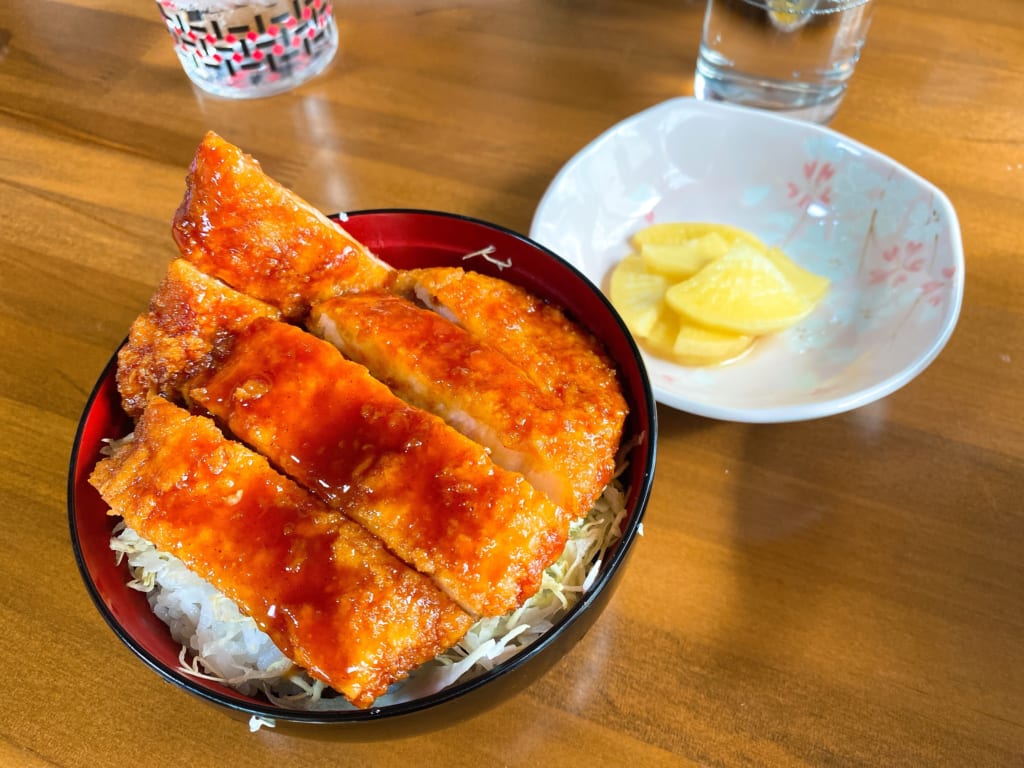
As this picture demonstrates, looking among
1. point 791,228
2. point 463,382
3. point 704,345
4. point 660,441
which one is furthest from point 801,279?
point 463,382

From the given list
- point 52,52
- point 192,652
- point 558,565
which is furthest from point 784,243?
point 52,52

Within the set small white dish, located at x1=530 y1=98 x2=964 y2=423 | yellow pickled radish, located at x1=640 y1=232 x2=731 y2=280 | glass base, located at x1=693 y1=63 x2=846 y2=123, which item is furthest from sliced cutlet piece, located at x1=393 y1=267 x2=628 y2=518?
glass base, located at x1=693 y1=63 x2=846 y2=123

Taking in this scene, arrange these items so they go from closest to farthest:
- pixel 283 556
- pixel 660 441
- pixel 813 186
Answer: pixel 283 556
pixel 660 441
pixel 813 186

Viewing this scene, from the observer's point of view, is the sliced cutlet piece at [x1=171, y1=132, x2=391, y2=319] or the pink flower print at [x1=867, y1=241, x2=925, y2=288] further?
the pink flower print at [x1=867, y1=241, x2=925, y2=288]

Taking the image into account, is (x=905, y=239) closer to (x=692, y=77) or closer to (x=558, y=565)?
(x=692, y=77)

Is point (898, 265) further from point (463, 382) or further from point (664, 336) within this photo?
point (463, 382)

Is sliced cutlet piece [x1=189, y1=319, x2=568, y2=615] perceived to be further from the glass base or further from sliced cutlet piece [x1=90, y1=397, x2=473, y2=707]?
the glass base

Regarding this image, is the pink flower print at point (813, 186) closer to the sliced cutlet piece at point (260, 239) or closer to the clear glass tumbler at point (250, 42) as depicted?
the sliced cutlet piece at point (260, 239)
